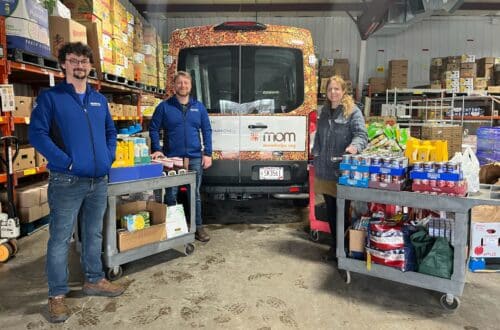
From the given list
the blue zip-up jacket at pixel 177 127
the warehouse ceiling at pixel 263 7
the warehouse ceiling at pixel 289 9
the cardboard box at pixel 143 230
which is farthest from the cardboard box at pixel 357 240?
the warehouse ceiling at pixel 263 7

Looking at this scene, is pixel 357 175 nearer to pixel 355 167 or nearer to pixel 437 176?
pixel 355 167

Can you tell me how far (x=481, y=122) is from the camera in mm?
11797

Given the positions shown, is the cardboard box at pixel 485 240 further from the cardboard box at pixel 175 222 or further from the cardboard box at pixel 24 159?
the cardboard box at pixel 24 159

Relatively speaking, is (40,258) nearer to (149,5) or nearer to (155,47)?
(155,47)

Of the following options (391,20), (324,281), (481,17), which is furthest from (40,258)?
(481,17)

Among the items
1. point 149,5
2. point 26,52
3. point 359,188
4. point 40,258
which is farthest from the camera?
point 149,5

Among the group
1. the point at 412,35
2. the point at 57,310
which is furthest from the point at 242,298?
the point at 412,35

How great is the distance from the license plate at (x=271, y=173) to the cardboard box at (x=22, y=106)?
8.44 feet

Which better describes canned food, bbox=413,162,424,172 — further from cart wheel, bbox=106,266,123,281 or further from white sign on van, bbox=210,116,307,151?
cart wheel, bbox=106,266,123,281

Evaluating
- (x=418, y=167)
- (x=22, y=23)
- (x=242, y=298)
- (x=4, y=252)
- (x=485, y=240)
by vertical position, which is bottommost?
(x=242, y=298)

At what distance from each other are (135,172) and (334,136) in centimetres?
169

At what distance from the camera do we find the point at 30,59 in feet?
14.4

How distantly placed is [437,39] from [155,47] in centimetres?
885

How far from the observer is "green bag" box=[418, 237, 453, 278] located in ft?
8.94
